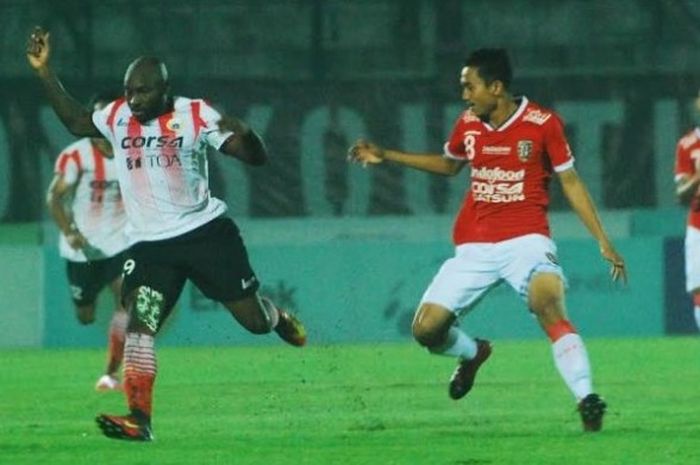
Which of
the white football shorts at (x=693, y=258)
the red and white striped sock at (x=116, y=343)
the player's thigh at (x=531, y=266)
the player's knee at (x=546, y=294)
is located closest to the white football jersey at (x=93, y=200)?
the red and white striped sock at (x=116, y=343)

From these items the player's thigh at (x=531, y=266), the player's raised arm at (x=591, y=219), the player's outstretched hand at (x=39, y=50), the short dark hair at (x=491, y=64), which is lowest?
the player's thigh at (x=531, y=266)

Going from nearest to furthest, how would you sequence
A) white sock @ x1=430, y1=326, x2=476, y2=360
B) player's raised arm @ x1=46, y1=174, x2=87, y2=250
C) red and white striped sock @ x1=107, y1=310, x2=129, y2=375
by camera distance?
white sock @ x1=430, y1=326, x2=476, y2=360 < red and white striped sock @ x1=107, y1=310, x2=129, y2=375 < player's raised arm @ x1=46, y1=174, x2=87, y2=250

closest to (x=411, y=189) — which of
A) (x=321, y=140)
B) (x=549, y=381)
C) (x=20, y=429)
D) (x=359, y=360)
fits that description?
(x=321, y=140)

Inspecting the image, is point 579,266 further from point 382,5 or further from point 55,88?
point 55,88

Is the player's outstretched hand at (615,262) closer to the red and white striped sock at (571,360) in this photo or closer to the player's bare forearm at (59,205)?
the red and white striped sock at (571,360)

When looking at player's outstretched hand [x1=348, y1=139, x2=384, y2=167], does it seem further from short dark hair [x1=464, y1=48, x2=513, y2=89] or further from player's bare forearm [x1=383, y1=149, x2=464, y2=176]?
short dark hair [x1=464, y1=48, x2=513, y2=89]

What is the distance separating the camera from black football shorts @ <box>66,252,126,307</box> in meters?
19.1

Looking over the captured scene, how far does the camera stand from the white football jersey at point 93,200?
19.0m

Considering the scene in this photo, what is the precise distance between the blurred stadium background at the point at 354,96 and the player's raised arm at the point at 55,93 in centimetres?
1026

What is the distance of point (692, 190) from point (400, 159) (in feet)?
13.9

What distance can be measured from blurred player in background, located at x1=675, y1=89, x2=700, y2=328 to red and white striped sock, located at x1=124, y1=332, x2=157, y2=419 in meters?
5.75

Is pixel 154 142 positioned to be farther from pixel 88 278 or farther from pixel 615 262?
pixel 88 278

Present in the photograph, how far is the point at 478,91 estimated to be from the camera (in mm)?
12656

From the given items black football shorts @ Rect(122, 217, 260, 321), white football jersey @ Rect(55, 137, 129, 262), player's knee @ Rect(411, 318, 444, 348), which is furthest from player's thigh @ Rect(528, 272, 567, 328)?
white football jersey @ Rect(55, 137, 129, 262)
